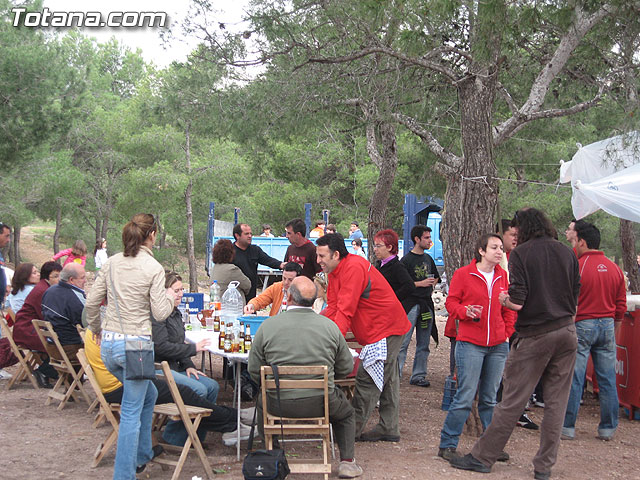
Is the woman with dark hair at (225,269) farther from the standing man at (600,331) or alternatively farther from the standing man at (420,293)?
the standing man at (600,331)

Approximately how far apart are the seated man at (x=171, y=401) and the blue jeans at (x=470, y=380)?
5.16 ft

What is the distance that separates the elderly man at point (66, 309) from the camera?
22.3 feet

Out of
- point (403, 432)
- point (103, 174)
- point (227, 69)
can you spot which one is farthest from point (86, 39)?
point (403, 432)

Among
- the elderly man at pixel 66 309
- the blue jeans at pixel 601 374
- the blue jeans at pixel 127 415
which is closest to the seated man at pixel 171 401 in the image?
the blue jeans at pixel 127 415

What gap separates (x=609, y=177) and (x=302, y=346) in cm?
429

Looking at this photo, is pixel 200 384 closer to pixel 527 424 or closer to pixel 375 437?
pixel 375 437

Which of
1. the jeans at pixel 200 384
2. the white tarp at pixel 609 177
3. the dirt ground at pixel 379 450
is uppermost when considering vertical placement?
the white tarp at pixel 609 177

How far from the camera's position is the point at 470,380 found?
5152mm

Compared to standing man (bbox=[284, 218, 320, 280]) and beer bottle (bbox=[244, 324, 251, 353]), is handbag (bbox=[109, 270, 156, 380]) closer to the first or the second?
beer bottle (bbox=[244, 324, 251, 353])

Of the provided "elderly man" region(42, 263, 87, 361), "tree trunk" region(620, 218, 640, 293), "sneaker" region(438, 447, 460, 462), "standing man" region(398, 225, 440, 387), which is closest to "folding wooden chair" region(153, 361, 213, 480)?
"sneaker" region(438, 447, 460, 462)

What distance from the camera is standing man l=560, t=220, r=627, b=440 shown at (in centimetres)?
604

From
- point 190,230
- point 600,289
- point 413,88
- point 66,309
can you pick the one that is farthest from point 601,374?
point 190,230

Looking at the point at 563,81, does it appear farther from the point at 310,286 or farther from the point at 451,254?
the point at 310,286

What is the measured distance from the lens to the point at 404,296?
7.29 m
